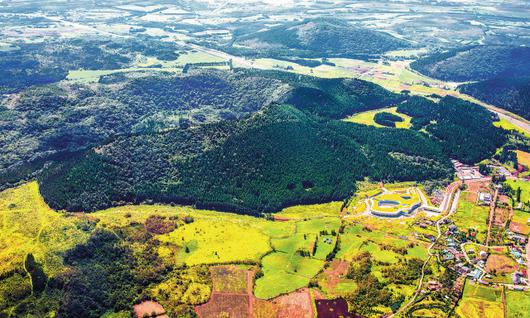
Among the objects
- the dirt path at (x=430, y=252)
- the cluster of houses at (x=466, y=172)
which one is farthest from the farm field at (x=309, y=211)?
the cluster of houses at (x=466, y=172)

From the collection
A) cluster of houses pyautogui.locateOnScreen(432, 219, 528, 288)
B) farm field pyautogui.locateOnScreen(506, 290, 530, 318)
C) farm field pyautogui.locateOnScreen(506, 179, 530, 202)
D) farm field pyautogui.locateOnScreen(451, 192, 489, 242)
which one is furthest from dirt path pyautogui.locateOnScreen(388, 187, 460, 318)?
farm field pyautogui.locateOnScreen(506, 179, 530, 202)

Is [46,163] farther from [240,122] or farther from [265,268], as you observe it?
[265,268]

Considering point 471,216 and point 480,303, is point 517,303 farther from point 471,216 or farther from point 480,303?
point 471,216

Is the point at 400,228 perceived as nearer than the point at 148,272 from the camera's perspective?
No

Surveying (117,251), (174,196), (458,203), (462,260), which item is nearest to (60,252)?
(117,251)

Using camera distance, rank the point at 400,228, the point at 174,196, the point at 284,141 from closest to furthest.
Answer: the point at 400,228
the point at 174,196
the point at 284,141

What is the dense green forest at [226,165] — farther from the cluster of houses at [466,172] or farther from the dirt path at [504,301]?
the dirt path at [504,301]
